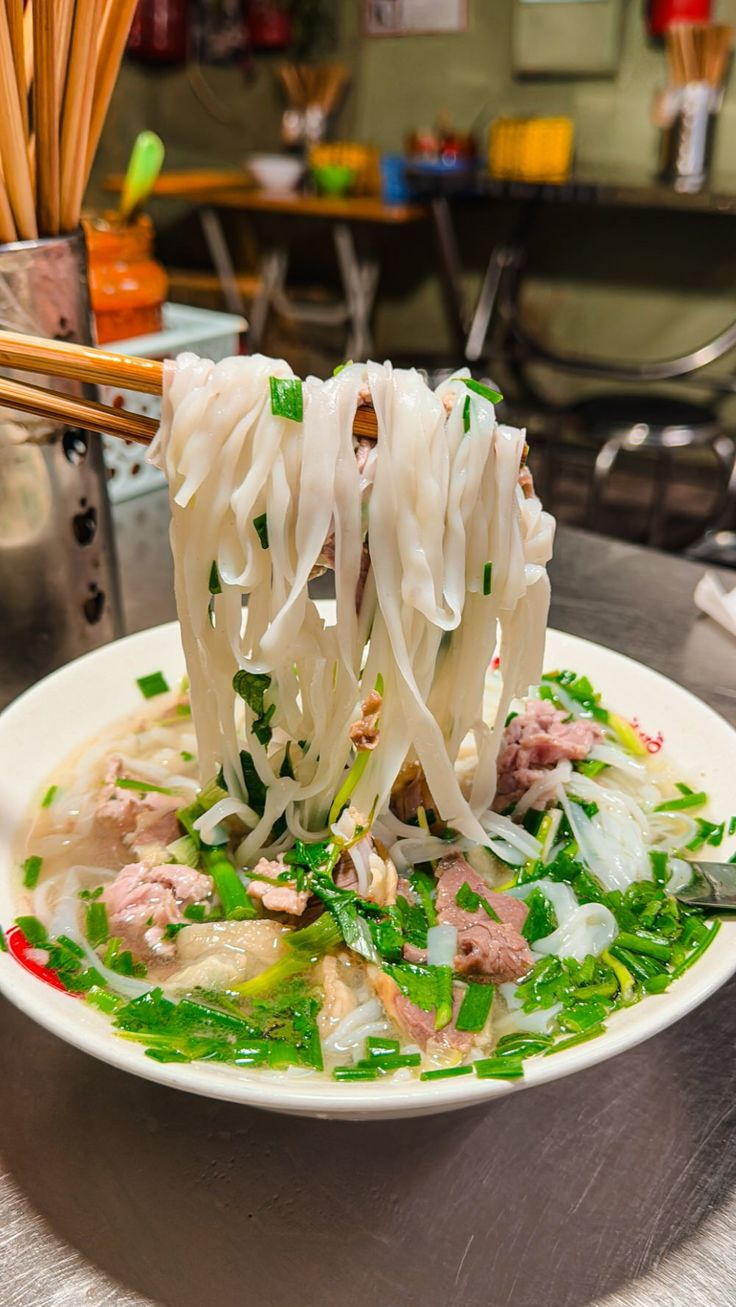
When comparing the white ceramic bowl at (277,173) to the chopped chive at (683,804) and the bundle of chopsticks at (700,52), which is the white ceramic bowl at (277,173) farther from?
the chopped chive at (683,804)

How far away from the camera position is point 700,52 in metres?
5.20

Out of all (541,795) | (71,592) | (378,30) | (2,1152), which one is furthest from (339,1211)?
(378,30)

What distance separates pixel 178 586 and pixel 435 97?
254 inches

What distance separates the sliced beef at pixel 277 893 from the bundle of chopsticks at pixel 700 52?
5466 millimetres

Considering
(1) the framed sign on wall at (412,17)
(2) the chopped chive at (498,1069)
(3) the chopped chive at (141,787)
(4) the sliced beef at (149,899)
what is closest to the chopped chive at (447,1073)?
(2) the chopped chive at (498,1069)

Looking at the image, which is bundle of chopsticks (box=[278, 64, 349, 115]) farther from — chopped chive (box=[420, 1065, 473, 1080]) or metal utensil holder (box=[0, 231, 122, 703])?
chopped chive (box=[420, 1065, 473, 1080])

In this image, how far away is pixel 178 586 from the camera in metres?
1.23

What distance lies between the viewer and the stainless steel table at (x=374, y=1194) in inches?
37.7

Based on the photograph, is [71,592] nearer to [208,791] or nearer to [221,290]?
[208,791]

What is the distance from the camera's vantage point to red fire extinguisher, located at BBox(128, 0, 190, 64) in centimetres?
699

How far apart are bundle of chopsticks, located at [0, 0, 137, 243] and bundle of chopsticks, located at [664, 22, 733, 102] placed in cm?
471

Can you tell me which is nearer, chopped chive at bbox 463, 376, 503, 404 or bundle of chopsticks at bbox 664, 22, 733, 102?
chopped chive at bbox 463, 376, 503, 404

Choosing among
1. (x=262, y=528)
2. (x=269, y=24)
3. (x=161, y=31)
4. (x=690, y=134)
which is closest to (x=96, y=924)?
(x=262, y=528)

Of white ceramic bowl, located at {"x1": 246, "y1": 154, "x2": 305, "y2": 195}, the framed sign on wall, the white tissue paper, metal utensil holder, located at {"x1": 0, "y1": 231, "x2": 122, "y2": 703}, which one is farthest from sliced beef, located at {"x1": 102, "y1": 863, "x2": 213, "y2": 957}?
the framed sign on wall
